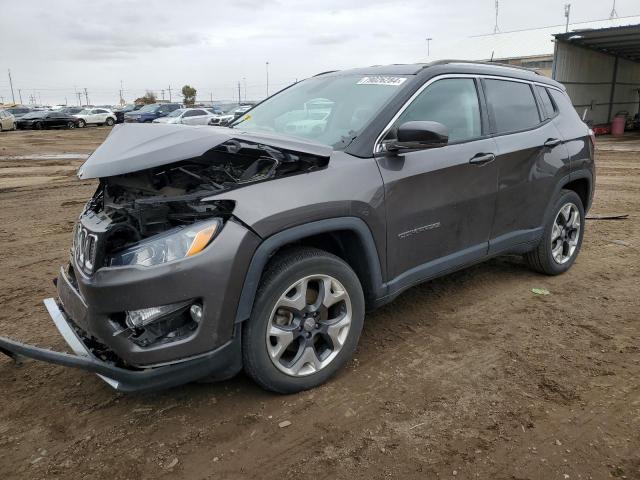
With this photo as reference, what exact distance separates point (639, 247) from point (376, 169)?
13.9 ft

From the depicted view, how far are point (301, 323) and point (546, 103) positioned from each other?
3241 millimetres

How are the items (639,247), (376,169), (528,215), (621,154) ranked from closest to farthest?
(376,169) < (528,215) < (639,247) < (621,154)

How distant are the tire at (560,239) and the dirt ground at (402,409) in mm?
433

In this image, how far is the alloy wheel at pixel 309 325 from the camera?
9.04 feet

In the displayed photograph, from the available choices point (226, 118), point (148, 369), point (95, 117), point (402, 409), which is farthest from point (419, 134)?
point (95, 117)

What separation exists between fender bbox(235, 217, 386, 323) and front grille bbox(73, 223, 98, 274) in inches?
29.3

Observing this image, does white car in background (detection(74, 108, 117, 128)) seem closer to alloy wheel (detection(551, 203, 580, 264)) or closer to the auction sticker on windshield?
the auction sticker on windshield

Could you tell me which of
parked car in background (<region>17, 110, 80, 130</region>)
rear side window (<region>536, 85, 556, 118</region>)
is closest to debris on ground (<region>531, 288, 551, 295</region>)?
rear side window (<region>536, 85, 556, 118</region>)

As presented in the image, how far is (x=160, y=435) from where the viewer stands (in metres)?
2.61

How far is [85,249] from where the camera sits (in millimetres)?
2656

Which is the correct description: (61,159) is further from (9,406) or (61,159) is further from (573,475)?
(573,475)

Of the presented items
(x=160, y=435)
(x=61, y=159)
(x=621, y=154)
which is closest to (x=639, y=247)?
(x=160, y=435)

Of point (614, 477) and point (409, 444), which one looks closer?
point (614, 477)

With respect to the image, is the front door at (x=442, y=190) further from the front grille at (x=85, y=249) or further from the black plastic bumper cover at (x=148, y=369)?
the front grille at (x=85, y=249)
